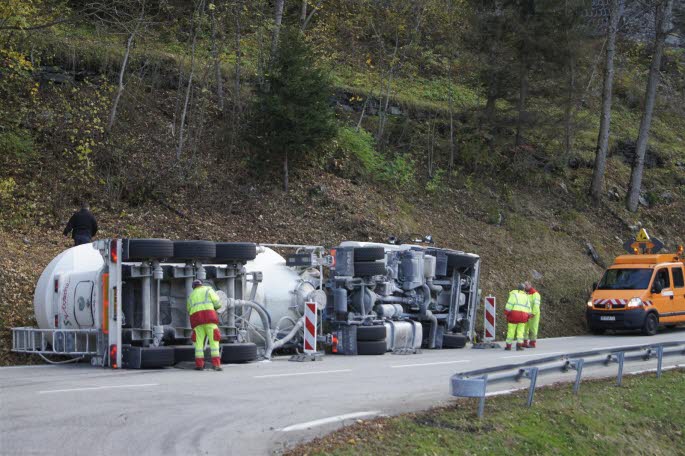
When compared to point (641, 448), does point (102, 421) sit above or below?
above

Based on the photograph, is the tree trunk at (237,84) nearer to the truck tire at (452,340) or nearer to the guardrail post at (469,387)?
the truck tire at (452,340)

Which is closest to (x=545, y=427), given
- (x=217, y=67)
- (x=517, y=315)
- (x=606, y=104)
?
(x=517, y=315)

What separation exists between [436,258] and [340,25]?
16334mm

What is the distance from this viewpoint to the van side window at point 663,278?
2512 cm

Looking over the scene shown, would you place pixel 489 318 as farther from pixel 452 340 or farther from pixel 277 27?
pixel 277 27

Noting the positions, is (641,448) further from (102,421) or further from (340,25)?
(340,25)

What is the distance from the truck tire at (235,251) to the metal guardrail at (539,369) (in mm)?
5326

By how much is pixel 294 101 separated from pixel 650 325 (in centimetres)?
1195

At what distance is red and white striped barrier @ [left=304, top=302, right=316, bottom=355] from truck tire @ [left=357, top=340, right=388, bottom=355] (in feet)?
4.68

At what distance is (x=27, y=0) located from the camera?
2194 cm

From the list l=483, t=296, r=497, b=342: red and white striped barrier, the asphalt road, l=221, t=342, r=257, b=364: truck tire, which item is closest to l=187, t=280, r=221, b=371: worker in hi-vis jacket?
the asphalt road

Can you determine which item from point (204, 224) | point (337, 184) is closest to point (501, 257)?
point (337, 184)

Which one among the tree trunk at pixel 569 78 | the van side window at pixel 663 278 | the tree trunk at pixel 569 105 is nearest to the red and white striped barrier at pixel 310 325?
the van side window at pixel 663 278

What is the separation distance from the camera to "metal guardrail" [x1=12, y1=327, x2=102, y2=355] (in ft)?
47.4
